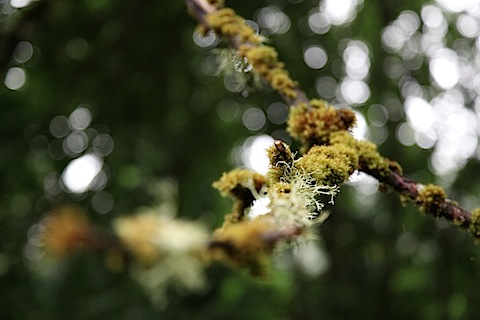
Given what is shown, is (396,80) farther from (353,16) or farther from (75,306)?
(75,306)

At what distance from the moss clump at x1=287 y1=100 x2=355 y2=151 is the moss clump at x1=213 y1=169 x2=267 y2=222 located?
0.47ft

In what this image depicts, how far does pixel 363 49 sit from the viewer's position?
3.22m

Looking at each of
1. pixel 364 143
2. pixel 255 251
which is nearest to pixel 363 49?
pixel 364 143

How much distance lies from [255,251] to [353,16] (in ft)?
8.60

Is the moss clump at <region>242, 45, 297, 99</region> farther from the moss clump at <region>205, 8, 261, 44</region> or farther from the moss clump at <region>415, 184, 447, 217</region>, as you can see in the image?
the moss clump at <region>415, 184, 447, 217</region>

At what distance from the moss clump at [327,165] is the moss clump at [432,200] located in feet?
0.30

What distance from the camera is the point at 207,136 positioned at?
292cm

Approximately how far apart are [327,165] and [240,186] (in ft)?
0.33

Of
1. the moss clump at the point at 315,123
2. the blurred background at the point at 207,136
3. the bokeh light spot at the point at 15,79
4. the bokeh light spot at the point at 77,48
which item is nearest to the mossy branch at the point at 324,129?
the moss clump at the point at 315,123

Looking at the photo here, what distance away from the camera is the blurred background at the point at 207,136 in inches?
94.5

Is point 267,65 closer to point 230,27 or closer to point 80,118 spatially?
point 230,27

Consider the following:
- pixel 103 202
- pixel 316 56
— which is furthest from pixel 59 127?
pixel 316 56

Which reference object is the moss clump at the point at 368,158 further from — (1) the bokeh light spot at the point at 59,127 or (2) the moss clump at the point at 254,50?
(1) the bokeh light spot at the point at 59,127

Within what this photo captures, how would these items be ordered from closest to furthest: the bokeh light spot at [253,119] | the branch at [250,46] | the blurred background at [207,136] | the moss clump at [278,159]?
the moss clump at [278,159] → the branch at [250,46] → the blurred background at [207,136] → the bokeh light spot at [253,119]
